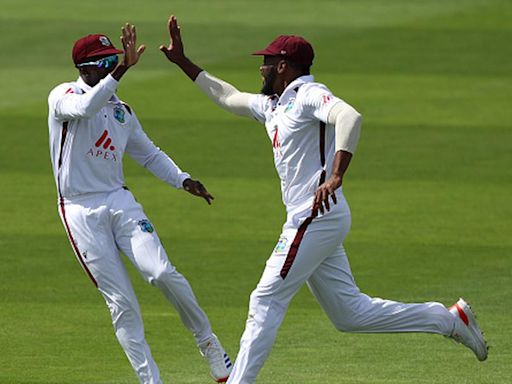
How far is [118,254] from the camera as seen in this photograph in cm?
912

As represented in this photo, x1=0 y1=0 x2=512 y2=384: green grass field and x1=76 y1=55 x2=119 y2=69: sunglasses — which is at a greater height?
x1=76 y1=55 x2=119 y2=69: sunglasses

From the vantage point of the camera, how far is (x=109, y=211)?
29.8 feet

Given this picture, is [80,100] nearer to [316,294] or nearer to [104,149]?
[104,149]

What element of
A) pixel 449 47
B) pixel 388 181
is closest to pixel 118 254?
pixel 388 181

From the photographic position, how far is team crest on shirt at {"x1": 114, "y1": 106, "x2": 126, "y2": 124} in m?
9.30

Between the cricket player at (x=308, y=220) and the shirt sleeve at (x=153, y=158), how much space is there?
850 mm

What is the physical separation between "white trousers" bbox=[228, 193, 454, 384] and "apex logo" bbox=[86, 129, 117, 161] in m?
1.18

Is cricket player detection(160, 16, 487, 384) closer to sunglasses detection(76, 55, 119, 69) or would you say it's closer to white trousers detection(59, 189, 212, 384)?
white trousers detection(59, 189, 212, 384)

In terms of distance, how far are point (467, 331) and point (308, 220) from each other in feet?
4.51

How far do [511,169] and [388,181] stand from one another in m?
1.46

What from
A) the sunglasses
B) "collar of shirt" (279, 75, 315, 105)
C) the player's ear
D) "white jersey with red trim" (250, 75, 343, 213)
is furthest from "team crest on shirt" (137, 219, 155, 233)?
the player's ear

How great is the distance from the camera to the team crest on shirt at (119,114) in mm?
9297

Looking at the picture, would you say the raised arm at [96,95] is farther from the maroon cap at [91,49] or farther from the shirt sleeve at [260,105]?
the shirt sleeve at [260,105]

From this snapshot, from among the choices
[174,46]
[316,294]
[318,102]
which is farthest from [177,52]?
[316,294]
